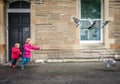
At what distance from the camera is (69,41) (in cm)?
1486

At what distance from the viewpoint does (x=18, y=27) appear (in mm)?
15516

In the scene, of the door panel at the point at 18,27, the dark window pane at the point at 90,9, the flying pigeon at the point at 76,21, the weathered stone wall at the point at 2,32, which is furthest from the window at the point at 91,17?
the weathered stone wall at the point at 2,32

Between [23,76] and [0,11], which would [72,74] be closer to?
[23,76]

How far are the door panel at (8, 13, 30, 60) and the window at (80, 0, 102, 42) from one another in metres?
2.70

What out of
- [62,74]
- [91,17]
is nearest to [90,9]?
[91,17]

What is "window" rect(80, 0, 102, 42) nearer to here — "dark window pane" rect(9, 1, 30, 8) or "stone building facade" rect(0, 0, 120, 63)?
"stone building facade" rect(0, 0, 120, 63)

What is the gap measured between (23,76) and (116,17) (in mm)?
5891

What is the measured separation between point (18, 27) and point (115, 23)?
4.72m

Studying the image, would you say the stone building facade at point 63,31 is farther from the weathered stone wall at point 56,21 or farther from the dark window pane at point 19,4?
the dark window pane at point 19,4

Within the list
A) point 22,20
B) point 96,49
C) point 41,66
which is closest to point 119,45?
point 96,49

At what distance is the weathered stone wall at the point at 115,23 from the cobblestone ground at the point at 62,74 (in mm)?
1159

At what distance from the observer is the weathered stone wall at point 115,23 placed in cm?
1482

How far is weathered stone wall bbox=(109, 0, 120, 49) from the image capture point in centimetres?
1482

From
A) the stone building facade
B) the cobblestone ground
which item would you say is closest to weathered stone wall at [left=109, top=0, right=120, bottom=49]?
the stone building facade
